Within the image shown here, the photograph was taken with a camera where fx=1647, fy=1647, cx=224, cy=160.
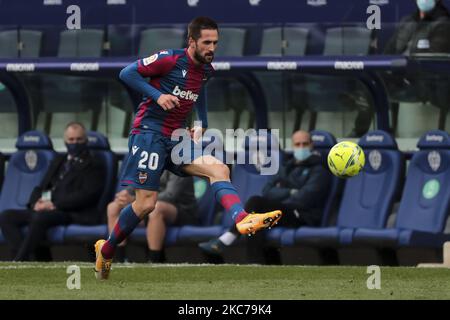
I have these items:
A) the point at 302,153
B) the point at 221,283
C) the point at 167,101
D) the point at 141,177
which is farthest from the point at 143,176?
the point at 302,153

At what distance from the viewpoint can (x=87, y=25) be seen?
57.2ft

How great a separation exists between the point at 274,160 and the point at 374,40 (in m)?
1.62

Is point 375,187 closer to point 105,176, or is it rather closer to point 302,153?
point 302,153

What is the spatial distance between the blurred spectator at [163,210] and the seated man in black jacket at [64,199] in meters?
0.31

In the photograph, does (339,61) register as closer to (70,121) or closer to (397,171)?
(397,171)

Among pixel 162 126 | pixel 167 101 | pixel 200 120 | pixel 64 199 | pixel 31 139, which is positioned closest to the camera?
pixel 167 101

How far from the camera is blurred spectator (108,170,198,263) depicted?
53.4 ft

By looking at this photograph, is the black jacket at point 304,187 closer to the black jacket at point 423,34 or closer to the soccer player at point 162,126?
the black jacket at point 423,34

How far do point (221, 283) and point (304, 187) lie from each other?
393cm

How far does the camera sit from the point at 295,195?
646 inches

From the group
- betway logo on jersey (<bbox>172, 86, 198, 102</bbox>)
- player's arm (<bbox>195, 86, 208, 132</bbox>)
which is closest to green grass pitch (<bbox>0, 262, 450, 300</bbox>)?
player's arm (<bbox>195, 86, 208, 132</bbox>)

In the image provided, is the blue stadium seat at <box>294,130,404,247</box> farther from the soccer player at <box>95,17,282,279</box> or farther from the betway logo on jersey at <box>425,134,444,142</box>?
the soccer player at <box>95,17,282,279</box>

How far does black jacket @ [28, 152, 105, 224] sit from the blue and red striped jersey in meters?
4.58
